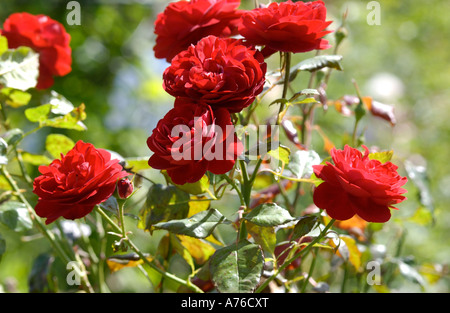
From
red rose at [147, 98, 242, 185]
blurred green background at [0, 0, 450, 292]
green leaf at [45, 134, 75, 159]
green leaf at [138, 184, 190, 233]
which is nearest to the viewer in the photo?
red rose at [147, 98, 242, 185]

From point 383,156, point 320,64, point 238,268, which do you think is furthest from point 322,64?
point 238,268

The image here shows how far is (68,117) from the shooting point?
1.78 feet

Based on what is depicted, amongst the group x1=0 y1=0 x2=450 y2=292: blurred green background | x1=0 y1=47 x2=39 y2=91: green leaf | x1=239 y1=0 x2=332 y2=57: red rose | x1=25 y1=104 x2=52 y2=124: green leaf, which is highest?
x1=239 y1=0 x2=332 y2=57: red rose

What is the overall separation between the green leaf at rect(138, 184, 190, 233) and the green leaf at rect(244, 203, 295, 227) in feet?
0.28

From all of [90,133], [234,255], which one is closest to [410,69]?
[90,133]

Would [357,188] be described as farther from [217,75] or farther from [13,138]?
[13,138]

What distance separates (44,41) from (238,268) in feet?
1.27

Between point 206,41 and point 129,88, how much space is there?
5.22ft

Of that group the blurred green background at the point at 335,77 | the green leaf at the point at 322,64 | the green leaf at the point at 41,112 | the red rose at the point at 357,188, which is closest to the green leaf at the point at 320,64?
the green leaf at the point at 322,64

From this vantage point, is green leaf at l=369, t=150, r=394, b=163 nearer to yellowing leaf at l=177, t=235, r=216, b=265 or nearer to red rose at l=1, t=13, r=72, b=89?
yellowing leaf at l=177, t=235, r=216, b=265

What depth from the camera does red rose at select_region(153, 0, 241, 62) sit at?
0.48m

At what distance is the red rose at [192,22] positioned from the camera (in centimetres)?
48

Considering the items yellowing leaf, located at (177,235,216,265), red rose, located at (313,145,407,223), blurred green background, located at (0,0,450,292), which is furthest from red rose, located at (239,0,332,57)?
blurred green background, located at (0,0,450,292)
